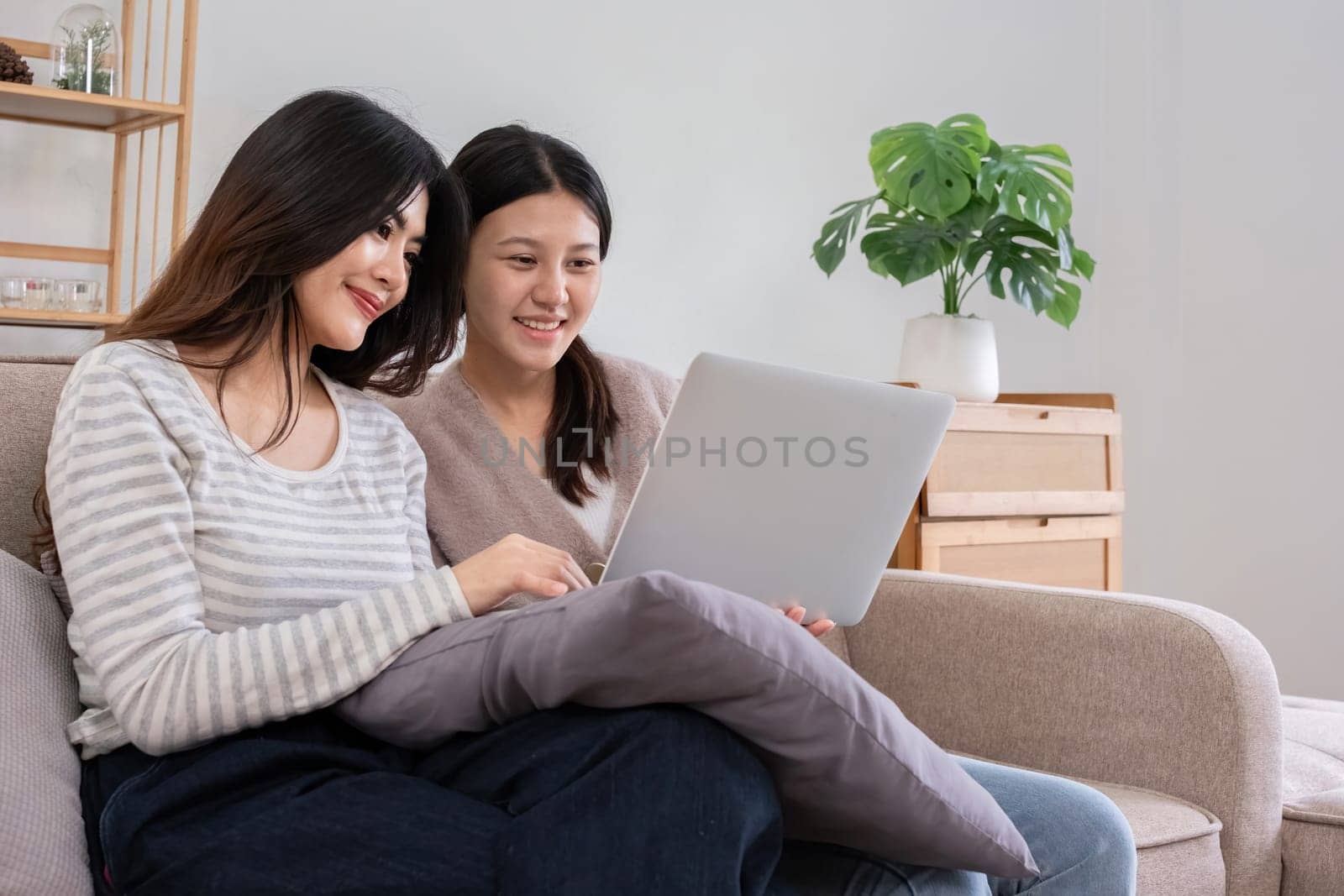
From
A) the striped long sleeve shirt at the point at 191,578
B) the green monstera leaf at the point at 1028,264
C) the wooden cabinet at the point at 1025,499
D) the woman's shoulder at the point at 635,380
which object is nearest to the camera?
the striped long sleeve shirt at the point at 191,578

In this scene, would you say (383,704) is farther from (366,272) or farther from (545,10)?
(545,10)

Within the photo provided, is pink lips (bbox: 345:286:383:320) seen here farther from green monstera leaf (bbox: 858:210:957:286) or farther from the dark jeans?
green monstera leaf (bbox: 858:210:957:286)

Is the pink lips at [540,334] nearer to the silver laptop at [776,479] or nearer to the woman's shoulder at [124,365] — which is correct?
the silver laptop at [776,479]

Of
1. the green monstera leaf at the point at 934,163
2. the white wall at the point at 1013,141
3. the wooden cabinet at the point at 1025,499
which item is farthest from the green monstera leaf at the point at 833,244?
the wooden cabinet at the point at 1025,499

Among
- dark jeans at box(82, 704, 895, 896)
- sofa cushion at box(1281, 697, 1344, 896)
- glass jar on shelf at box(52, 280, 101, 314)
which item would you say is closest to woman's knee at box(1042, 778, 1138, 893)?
dark jeans at box(82, 704, 895, 896)

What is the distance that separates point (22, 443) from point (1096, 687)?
1.15 metres

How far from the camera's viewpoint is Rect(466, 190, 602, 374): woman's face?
1436mm

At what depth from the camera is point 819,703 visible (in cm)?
79

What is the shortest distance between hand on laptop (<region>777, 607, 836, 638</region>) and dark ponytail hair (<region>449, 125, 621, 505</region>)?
0.31m

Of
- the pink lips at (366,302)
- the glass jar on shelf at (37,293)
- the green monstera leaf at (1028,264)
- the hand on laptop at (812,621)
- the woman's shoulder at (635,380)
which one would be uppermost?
the green monstera leaf at (1028,264)

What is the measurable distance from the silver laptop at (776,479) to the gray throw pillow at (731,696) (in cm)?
30

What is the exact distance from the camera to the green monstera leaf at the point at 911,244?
2.37 metres

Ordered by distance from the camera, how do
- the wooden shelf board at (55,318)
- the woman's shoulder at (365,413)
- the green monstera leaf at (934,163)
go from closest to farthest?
the woman's shoulder at (365,413), the wooden shelf board at (55,318), the green monstera leaf at (934,163)

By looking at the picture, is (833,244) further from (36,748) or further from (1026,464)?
(36,748)
